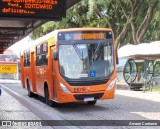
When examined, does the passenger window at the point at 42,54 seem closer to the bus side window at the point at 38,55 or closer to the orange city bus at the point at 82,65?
the bus side window at the point at 38,55

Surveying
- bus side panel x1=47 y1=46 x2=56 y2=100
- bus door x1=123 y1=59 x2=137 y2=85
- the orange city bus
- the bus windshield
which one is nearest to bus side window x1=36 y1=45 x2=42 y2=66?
bus side panel x1=47 y1=46 x2=56 y2=100

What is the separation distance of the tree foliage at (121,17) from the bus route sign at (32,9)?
580 inches

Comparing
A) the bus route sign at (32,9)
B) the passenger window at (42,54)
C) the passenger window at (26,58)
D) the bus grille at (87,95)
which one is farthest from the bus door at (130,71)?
the bus route sign at (32,9)

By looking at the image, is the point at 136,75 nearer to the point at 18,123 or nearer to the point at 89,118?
the point at 89,118

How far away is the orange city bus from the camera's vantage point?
14961mm

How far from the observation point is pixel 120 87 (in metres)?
29.5

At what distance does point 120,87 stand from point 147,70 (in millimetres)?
3288

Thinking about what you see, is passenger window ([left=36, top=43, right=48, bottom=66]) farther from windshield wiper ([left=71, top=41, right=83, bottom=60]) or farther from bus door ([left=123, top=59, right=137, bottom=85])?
bus door ([left=123, top=59, right=137, bottom=85])

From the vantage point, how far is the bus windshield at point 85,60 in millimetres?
15086

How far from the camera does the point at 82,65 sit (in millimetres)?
15172

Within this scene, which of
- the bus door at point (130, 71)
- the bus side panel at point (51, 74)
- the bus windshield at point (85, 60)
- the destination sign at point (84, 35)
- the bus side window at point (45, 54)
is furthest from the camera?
Answer: the bus door at point (130, 71)

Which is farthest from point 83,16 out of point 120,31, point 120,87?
point 120,87

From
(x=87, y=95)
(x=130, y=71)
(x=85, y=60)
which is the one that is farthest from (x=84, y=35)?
(x=130, y=71)

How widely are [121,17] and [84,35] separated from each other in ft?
57.9
